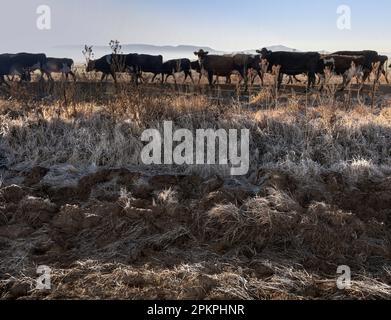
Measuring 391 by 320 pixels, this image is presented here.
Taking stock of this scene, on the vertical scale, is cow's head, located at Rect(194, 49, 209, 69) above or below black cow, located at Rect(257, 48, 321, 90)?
above

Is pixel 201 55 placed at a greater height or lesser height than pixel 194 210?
greater

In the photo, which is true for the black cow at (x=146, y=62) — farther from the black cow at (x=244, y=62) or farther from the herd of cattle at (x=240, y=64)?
the black cow at (x=244, y=62)

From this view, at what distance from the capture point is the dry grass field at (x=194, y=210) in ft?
11.6

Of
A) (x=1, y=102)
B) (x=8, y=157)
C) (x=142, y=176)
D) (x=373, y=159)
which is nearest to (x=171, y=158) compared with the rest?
(x=142, y=176)

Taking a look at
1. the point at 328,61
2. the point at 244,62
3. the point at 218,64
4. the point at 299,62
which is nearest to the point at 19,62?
the point at 218,64

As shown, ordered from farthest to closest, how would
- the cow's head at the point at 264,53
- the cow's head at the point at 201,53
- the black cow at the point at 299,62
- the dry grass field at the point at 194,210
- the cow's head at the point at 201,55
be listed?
the cow's head at the point at 201,53 < the cow's head at the point at 201,55 < the cow's head at the point at 264,53 < the black cow at the point at 299,62 < the dry grass field at the point at 194,210

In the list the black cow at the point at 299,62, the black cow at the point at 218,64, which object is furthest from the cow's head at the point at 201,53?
the black cow at the point at 299,62

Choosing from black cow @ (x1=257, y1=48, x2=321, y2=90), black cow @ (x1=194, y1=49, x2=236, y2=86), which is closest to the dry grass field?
black cow @ (x1=257, y1=48, x2=321, y2=90)

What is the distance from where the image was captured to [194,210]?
4.60m

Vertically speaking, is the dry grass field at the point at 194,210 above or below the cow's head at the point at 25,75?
below

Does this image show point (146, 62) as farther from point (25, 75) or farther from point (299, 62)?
point (25, 75)

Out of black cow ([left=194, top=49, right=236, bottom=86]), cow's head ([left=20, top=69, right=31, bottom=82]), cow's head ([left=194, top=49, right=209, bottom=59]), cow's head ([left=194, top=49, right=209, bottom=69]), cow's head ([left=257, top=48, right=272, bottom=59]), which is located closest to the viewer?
cow's head ([left=20, top=69, right=31, bottom=82])

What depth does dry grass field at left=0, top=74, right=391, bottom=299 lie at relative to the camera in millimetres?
3545

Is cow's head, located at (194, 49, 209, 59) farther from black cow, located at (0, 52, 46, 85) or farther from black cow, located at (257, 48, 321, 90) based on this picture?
black cow, located at (0, 52, 46, 85)
